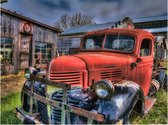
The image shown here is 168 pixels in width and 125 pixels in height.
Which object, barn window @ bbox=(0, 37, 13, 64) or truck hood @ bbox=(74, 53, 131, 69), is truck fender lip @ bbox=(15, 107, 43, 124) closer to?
truck hood @ bbox=(74, 53, 131, 69)

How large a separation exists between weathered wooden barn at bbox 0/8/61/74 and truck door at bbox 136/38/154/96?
28.0ft

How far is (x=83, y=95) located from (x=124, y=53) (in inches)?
69.0

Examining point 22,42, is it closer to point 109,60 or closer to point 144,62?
point 144,62

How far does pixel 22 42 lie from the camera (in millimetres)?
12461

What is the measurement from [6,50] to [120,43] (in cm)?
874

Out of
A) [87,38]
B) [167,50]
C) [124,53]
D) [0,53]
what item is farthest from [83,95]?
[167,50]

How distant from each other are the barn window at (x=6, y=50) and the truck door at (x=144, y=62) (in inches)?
336

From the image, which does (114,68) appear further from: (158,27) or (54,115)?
(158,27)

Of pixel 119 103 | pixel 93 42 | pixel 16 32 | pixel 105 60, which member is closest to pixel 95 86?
pixel 119 103

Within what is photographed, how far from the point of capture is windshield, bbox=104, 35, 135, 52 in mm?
4525

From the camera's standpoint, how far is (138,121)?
176 inches

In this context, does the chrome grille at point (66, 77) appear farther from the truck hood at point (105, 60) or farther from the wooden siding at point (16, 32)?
the wooden siding at point (16, 32)

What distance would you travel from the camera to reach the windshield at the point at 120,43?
4525 millimetres

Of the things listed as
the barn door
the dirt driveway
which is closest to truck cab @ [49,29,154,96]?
the dirt driveway
